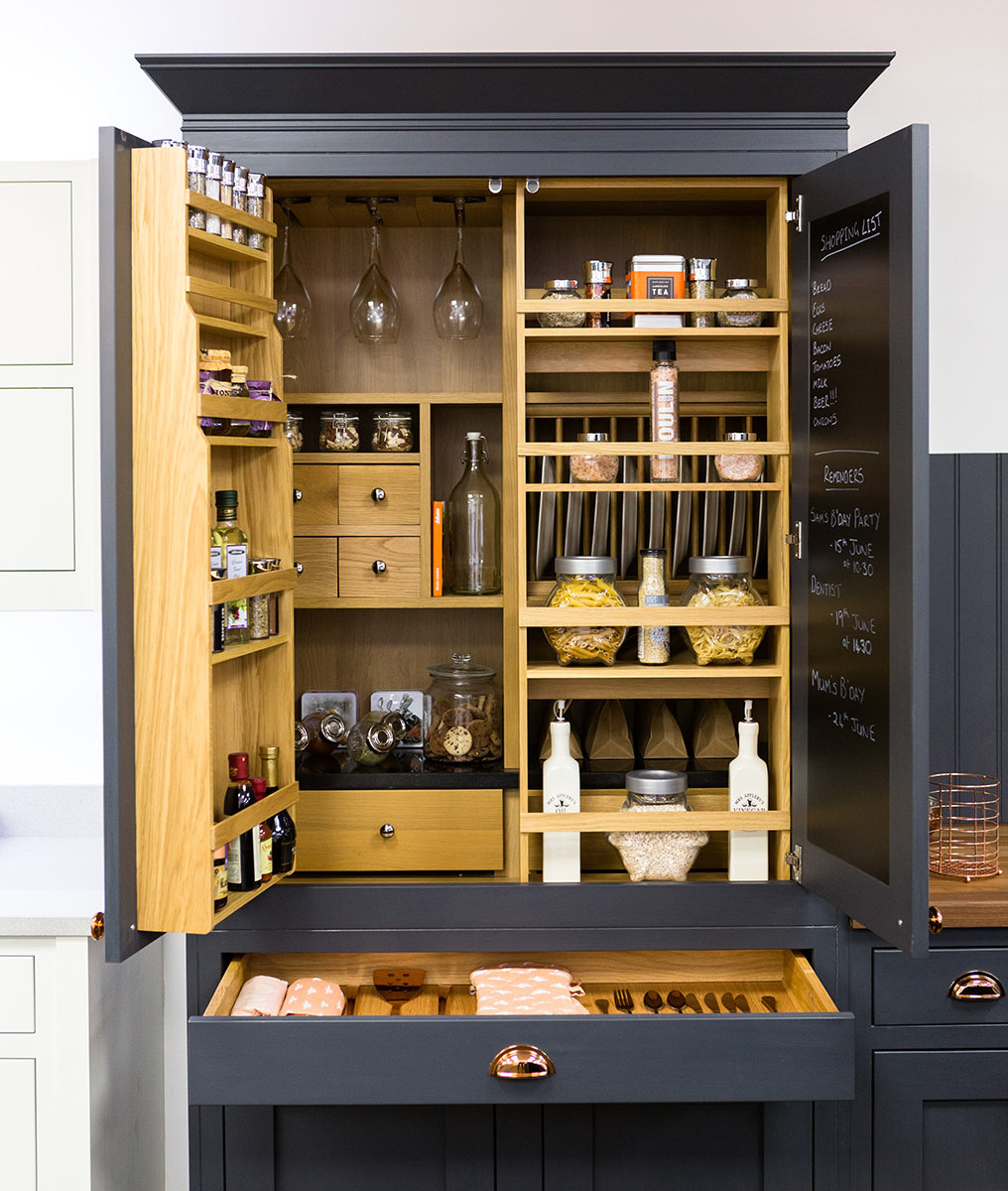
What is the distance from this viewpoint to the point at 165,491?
162 cm

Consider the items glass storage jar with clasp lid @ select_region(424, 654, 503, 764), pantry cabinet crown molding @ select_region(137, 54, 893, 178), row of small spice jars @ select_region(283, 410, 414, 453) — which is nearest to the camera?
A: pantry cabinet crown molding @ select_region(137, 54, 893, 178)

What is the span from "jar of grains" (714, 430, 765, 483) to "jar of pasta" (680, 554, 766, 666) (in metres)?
0.15

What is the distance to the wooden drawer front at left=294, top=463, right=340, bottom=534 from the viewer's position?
226cm

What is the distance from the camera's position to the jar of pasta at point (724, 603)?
6.59 ft

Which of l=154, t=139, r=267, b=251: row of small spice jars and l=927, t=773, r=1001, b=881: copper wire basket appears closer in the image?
l=154, t=139, r=267, b=251: row of small spice jars

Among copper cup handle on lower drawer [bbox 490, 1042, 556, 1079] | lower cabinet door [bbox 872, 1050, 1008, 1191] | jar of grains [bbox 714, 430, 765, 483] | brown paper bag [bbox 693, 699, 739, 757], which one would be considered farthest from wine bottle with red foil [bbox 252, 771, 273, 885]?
lower cabinet door [bbox 872, 1050, 1008, 1191]

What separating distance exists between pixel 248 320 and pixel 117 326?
40cm

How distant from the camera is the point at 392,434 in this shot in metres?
2.28

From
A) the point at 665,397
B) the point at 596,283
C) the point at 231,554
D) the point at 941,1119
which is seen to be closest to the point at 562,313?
the point at 596,283

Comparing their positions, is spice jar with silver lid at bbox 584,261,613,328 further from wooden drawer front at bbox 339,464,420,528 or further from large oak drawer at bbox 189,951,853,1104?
large oak drawer at bbox 189,951,853,1104

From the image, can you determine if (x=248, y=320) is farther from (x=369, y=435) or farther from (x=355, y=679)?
(x=355, y=679)

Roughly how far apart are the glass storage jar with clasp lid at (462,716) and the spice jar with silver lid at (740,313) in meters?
0.82

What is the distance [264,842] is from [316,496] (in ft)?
2.45

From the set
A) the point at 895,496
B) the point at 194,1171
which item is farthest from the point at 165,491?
the point at 194,1171
